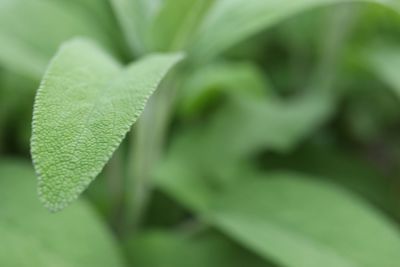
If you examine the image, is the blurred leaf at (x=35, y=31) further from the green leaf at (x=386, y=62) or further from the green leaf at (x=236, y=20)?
the green leaf at (x=386, y=62)

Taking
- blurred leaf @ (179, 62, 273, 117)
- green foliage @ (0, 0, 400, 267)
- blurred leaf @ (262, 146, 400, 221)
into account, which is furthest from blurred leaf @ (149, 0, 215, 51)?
blurred leaf @ (262, 146, 400, 221)

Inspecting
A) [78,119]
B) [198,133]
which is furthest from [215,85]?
[78,119]

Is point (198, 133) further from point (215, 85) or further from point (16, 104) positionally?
point (16, 104)

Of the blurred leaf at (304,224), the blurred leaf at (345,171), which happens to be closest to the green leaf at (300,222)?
the blurred leaf at (304,224)

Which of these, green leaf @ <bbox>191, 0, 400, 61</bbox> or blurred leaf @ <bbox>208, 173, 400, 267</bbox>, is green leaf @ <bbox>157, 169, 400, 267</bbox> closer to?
blurred leaf @ <bbox>208, 173, 400, 267</bbox>

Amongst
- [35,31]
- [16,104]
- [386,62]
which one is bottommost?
[16,104]
